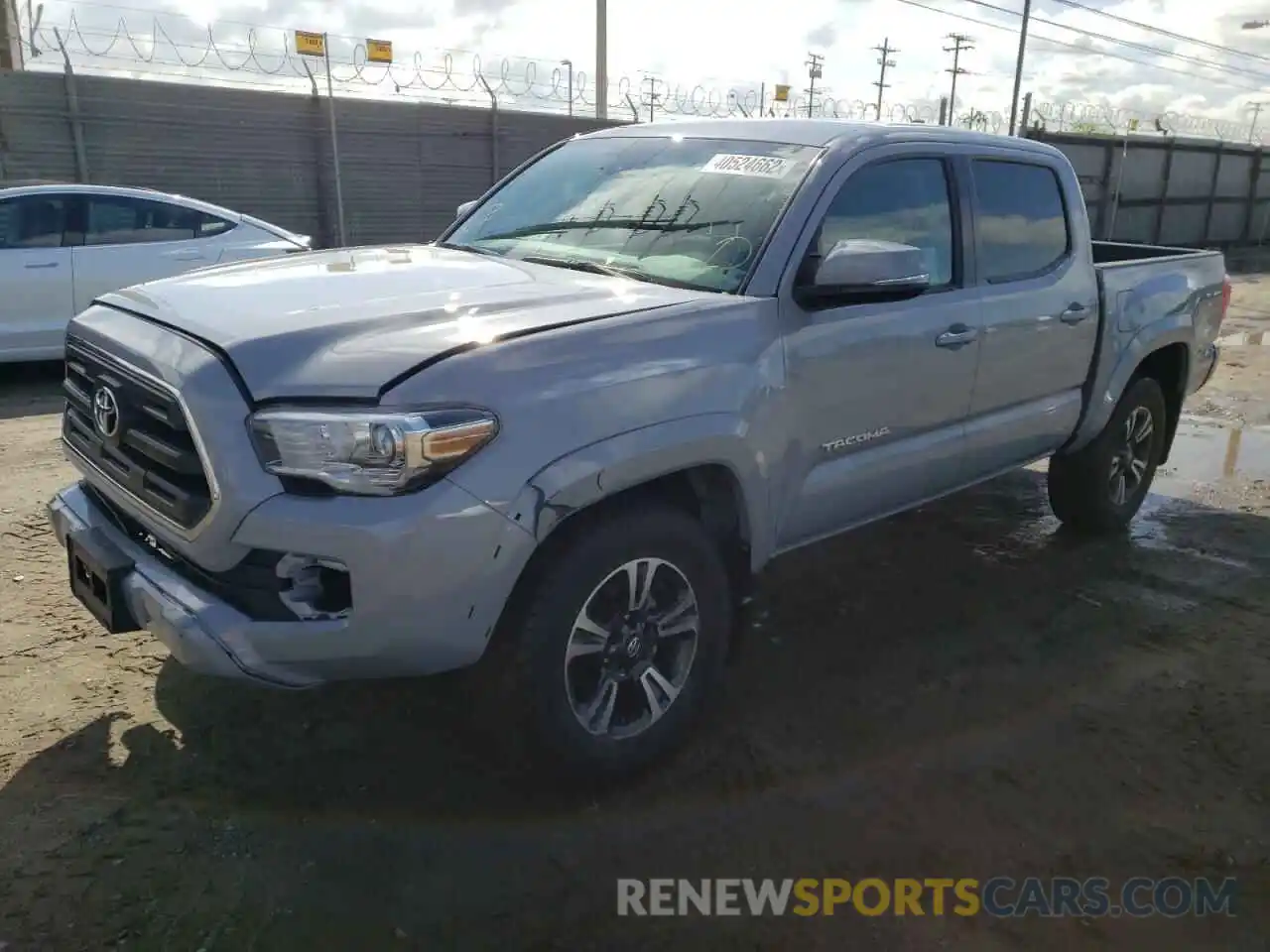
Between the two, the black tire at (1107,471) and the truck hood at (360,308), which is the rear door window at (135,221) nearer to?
the truck hood at (360,308)

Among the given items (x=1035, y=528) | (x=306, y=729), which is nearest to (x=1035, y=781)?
(x=306, y=729)

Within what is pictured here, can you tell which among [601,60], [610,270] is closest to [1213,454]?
[610,270]

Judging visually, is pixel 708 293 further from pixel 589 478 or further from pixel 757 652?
pixel 757 652

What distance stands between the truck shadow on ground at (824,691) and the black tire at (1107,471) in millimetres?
136

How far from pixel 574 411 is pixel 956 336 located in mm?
1920

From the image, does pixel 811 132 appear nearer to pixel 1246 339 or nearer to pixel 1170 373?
pixel 1170 373

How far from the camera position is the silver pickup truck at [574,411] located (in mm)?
2488

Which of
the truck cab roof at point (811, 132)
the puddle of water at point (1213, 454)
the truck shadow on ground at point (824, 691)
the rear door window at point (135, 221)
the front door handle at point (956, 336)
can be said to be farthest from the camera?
the rear door window at point (135, 221)

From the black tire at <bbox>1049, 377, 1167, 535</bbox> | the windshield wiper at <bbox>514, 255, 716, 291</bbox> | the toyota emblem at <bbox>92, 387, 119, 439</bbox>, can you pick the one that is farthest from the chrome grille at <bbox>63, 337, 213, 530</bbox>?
the black tire at <bbox>1049, 377, 1167, 535</bbox>

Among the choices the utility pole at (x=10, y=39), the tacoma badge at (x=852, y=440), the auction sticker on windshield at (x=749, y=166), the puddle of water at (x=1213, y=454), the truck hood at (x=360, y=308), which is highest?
the utility pole at (x=10, y=39)

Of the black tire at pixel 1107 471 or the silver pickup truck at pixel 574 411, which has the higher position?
the silver pickup truck at pixel 574 411

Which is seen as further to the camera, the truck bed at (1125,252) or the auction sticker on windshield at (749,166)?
the truck bed at (1125,252)

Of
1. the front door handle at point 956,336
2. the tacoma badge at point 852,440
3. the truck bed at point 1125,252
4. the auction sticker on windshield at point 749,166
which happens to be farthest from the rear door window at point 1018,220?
the truck bed at point 1125,252

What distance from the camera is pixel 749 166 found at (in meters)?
3.70
